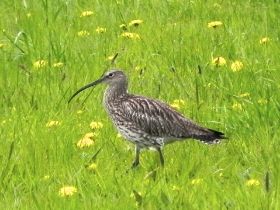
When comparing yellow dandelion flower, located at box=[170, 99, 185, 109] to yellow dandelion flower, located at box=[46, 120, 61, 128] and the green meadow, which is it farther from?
yellow dandelion flower, located at box=[46, 120, 61, 128]

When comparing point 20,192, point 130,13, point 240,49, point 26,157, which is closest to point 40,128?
point 26,157

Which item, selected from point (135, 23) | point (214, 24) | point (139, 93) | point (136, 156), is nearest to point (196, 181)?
point (136, 156)

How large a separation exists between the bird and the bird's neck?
0.16m

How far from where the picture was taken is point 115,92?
26.5ft

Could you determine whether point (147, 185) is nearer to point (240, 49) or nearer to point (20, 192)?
point (20, 192)

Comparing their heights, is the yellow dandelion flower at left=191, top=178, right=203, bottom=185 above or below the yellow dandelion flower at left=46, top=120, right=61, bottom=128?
above

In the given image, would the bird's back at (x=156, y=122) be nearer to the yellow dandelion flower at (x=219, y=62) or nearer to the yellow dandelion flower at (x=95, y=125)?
the yellow dandelion flower at (x=95, y=125)

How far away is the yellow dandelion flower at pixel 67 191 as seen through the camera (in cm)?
655

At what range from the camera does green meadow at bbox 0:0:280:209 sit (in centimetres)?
675

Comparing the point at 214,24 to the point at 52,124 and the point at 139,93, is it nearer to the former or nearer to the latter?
the point at 139,93

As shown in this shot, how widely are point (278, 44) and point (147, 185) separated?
Result: 344 centimetres

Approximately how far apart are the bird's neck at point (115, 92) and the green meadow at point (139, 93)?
10.6 inches

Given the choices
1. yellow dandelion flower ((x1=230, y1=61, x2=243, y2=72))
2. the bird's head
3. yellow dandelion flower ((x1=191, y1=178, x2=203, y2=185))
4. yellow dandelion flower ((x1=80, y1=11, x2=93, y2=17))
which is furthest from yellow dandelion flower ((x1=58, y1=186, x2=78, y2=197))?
yellow dandelion flower ((x1=80, y1=11, x2=93, y2=17))

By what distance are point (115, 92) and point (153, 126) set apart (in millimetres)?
570
